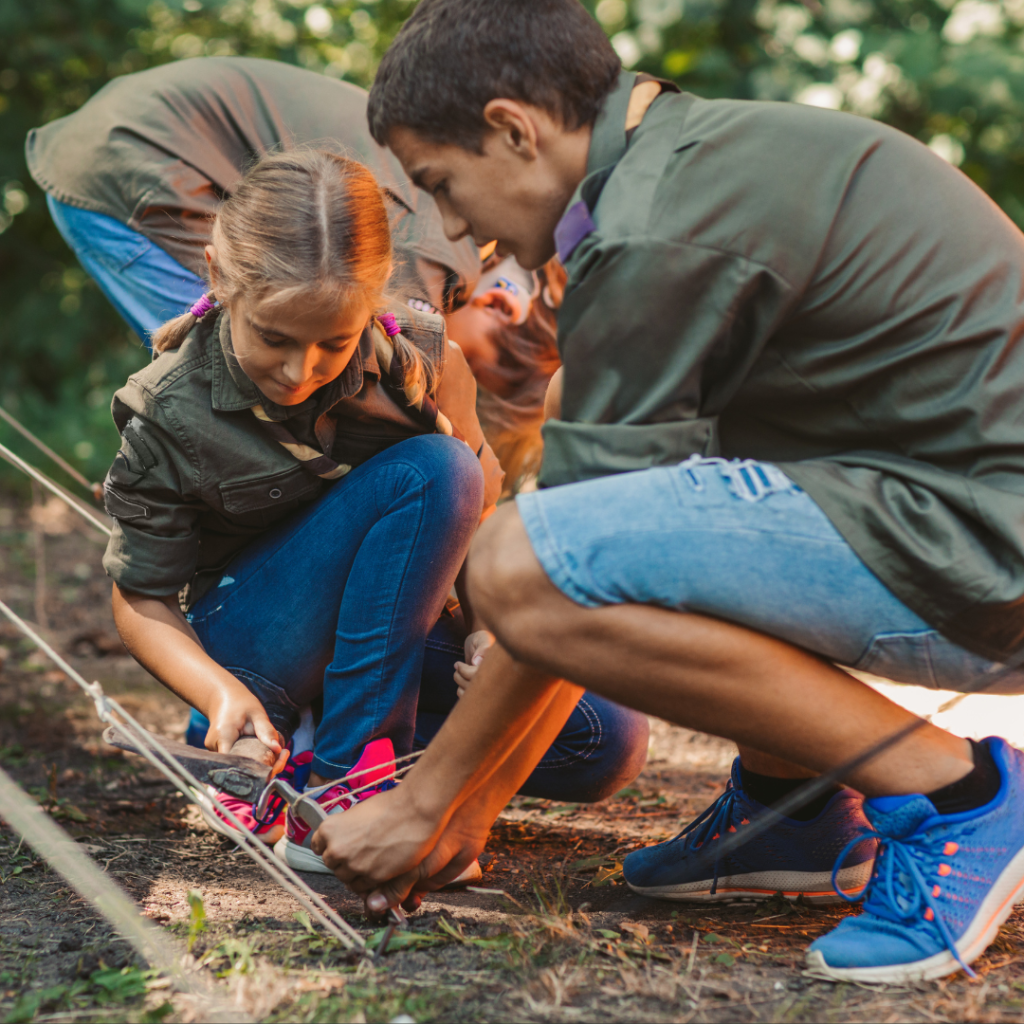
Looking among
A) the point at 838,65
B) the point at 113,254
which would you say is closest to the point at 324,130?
the point at 113,254

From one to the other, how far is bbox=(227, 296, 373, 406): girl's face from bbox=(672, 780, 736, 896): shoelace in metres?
0.86

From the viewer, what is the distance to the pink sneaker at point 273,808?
1.73m

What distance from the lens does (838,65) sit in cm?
434

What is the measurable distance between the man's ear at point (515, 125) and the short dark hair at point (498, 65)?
16 millimetres

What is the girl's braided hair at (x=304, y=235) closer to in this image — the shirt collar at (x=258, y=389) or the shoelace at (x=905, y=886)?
the shirt collar at (x=258, y=389)

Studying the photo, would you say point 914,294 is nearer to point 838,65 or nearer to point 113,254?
point 113,254

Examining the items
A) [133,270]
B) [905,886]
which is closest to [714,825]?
[905,886]

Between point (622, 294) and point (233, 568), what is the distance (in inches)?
37.9

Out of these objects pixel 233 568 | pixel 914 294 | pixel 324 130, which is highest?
pixel 914 294

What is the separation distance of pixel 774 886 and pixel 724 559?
600mm

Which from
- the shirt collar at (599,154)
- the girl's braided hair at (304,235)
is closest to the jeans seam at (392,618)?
the girl's braided hair at (304,235)

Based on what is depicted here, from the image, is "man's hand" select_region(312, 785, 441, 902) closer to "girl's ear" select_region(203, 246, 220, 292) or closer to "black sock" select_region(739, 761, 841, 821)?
"black sock" select_region(739, 761, 841, 821)

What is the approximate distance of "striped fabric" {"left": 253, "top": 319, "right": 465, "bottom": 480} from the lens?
5.53 ft

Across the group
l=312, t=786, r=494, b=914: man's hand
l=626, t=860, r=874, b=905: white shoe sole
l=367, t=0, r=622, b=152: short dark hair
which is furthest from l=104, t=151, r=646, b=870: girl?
l=626, t=860, r=874, b=905: white shoe sole
